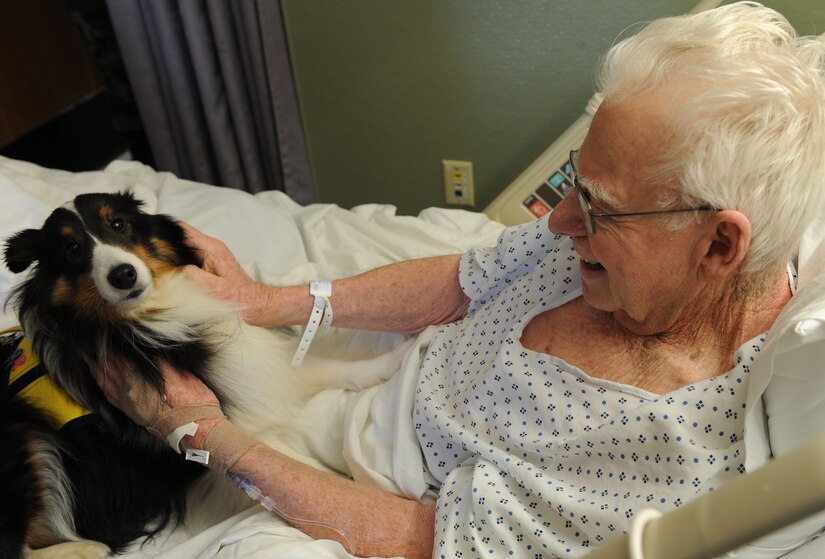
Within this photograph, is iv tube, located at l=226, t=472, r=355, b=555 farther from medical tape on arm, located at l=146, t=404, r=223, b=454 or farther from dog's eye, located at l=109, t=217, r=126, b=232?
dog's eye, located at l=109, t=217, r=126, b=232

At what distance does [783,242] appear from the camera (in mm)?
1009

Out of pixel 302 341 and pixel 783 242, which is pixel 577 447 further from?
pixel 302 341

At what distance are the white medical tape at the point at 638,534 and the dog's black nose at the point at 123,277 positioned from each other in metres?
1.11

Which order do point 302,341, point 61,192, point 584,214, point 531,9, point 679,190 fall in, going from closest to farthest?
point 679,190, point 584,214, point 302,341, point 61,192, point 531,9

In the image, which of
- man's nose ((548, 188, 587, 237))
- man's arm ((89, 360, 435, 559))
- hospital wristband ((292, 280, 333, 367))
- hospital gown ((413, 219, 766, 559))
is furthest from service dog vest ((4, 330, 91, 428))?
man's nose ((548, 188, 587, 237))

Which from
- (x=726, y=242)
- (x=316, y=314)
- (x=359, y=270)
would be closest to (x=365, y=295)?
(x=316, y=314)

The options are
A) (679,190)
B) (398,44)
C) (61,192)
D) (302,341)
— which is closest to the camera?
(679,190)

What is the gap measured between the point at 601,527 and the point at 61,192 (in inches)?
59.6

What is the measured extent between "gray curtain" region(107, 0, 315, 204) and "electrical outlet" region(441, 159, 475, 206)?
1.67 feet

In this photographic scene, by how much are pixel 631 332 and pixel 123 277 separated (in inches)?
35.7

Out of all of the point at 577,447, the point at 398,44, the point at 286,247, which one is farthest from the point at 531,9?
the point at 577,447

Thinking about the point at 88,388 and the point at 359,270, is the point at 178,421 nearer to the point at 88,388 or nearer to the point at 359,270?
the point at 88,388

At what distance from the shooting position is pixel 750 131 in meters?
0.96

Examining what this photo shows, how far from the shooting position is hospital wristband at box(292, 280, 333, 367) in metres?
1.54
